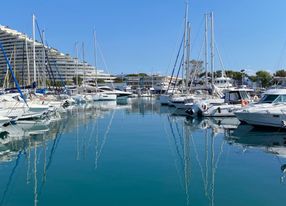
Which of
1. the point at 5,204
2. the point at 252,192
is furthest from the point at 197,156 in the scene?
the point at 5,204

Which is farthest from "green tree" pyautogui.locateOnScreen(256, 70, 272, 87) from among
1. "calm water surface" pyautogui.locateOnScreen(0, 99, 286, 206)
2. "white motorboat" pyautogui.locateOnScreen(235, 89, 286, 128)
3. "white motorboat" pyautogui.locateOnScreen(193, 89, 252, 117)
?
"calm water surface" pyautogui.locateOnScreen(0, 99, 286, 206)

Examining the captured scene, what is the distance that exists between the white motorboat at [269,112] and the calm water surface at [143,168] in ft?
3.13

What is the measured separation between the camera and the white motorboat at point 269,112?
22.7 meters

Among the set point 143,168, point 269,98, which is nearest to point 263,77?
point 269,98

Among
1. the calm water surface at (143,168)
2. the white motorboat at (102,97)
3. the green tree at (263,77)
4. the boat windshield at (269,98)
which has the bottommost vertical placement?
the calm water surface at (143,168)

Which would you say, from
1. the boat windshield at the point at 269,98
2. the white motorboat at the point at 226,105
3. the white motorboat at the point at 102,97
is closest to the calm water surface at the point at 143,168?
the boat windshield at the point at 269,98

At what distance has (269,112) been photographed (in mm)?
23031

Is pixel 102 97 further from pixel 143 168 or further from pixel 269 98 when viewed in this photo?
pixel 143 168

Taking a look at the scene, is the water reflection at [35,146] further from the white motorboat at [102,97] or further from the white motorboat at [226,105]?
the white motorboat at [102,97]

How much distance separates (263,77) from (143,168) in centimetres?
10676

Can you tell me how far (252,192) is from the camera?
1023cm

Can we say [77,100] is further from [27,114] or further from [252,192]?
[252,192]

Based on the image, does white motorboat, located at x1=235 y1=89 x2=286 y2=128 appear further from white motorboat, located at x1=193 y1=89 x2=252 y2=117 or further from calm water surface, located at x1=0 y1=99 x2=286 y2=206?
white motorboat, located at x1=193 y1=89 x2=252 y2=117

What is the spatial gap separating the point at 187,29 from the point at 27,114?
27.0m
